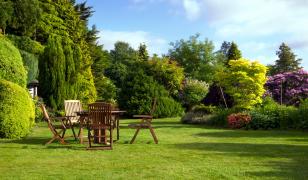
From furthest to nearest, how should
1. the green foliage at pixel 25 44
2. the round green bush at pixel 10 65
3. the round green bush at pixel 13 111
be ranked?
the green foliage at pixel 25 44
the round green bush at pixel 10 65
the round green bush at pixel 13 111

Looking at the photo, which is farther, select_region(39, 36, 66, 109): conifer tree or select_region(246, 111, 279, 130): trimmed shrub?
select_region(39, 36, 66, 109): conifer tree

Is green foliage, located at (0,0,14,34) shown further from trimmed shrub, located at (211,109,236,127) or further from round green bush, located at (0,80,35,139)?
round green bush, located at (0,80,35,139)

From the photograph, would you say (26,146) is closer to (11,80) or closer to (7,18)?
(11,80)

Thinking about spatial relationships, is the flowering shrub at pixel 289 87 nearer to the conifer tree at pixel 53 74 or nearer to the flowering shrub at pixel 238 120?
the flowering shrub at pixel 238 120

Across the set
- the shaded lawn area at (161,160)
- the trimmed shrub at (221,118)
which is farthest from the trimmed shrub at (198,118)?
the shaded lawn area at (161,160)

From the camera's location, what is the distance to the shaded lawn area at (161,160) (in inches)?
265

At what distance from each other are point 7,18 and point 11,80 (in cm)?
1474

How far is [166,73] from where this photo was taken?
2970 centimetres

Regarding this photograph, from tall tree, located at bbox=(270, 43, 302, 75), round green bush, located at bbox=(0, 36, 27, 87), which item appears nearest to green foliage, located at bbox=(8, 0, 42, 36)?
round green bush, located at bbox=(0, 36, 27, 87)

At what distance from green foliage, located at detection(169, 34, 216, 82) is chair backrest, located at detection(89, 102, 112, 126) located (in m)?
31.8

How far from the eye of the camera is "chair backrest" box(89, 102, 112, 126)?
10.1m

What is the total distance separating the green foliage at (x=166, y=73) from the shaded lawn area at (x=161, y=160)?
17.7m

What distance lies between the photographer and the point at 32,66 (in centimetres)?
2442

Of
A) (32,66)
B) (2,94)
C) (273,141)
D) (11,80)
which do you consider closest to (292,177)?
(273,141)
